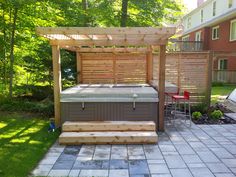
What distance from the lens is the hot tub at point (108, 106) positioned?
5.96 metres

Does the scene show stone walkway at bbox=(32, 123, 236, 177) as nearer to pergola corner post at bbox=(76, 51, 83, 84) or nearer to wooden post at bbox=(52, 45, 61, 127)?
wooden post at bbox=(52, 45, 61, 127)

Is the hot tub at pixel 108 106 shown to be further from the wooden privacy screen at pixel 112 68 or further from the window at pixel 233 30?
the window at pixel 233 30

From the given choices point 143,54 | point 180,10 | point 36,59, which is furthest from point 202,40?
point 36,59

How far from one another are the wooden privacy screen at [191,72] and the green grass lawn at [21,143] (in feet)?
14.7

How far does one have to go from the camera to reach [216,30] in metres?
19.7

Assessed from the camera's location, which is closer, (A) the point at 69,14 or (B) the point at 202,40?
(A) the point at 69,14

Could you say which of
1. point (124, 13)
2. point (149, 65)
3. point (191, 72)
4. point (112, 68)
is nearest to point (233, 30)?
point (124, 13)

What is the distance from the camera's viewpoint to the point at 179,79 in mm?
8688

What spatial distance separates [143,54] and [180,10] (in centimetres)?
400

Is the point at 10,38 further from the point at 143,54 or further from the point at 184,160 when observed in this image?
the point at 184,160

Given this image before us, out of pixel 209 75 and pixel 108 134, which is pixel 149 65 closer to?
pixel 209 75

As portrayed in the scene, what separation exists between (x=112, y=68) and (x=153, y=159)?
5201 millimetres

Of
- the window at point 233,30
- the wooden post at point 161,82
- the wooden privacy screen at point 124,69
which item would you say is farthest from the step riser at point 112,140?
the window at point 233,30

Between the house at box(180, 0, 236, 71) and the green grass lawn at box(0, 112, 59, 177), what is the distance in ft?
34.9
